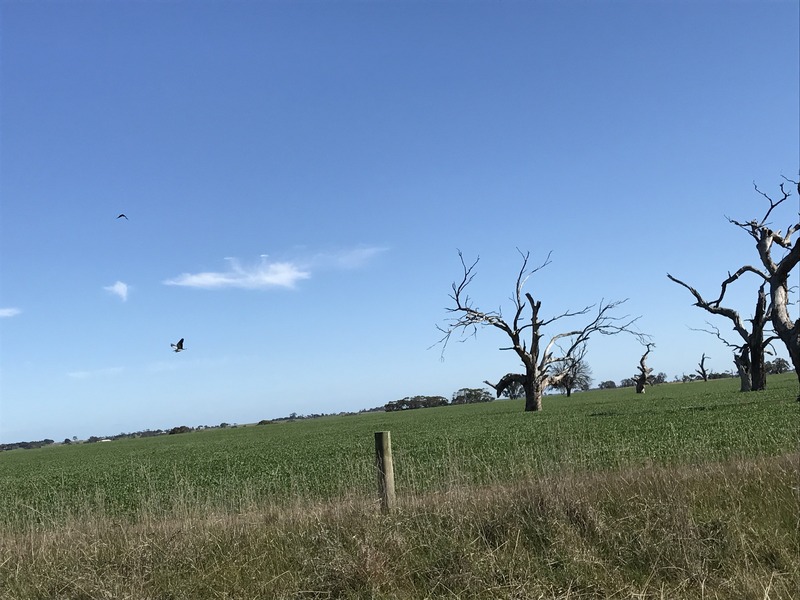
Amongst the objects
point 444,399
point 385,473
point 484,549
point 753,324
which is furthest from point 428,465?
point 444,399

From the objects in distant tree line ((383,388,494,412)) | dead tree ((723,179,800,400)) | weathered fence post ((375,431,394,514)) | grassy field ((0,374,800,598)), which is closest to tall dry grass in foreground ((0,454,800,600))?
grassy field ((0,374,800,598))

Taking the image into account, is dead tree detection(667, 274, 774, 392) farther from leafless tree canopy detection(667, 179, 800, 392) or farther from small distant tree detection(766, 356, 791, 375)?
small distant tree detection(766, 356, 791, 375)

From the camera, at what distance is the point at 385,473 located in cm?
668

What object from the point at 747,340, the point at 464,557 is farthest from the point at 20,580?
the point at 747,340

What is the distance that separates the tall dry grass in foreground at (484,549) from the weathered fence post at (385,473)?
0.27m

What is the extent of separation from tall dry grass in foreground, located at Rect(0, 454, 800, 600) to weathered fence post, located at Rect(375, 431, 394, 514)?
273 mm

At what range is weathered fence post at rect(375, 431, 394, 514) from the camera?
6.57 meters

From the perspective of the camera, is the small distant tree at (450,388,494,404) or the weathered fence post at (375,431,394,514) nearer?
the weathered fence post at (375,431,394,514)

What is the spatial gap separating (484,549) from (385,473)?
1.65m

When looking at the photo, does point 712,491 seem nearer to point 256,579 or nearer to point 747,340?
point 256,579

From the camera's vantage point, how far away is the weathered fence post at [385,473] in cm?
657

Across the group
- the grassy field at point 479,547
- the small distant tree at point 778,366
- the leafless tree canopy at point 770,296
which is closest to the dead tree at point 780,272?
the leafless tree canopy at point 770,296

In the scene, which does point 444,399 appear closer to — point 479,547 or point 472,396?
point 472,396

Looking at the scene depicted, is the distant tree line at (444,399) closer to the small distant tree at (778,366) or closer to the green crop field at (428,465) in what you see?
the small distant tree at (778,366)
